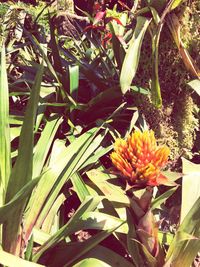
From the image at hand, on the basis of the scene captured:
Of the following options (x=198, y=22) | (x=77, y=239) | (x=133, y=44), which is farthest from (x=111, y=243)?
(x=198, y=22)

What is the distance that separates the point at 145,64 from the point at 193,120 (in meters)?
0.41

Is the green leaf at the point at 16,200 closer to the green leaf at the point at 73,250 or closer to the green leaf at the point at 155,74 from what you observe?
the green leaf at the point at 73,250

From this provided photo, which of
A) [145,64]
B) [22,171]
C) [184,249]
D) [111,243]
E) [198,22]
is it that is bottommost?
[111,243]

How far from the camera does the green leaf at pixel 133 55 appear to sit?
1.84 m

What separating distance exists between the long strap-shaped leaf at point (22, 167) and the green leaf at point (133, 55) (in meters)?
0.61

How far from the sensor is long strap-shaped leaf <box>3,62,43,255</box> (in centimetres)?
127

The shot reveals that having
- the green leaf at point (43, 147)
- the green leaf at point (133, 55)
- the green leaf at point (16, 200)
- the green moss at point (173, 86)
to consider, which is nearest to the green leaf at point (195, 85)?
the green moss at point (173, 86)

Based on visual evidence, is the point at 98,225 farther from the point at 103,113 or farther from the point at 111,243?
the point at 103,113

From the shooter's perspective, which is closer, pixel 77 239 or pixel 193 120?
pixel 77 239

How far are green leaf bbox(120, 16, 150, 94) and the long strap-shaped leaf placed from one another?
61 centimetres

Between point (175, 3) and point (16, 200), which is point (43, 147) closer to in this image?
point (16, 200)

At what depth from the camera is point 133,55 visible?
1.93 meters

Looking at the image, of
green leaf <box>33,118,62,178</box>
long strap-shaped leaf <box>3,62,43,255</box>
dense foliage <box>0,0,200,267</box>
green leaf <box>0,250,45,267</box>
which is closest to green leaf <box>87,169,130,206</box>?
dense foliage <box>0,0,200,267</box>

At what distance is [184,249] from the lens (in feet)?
4.57
